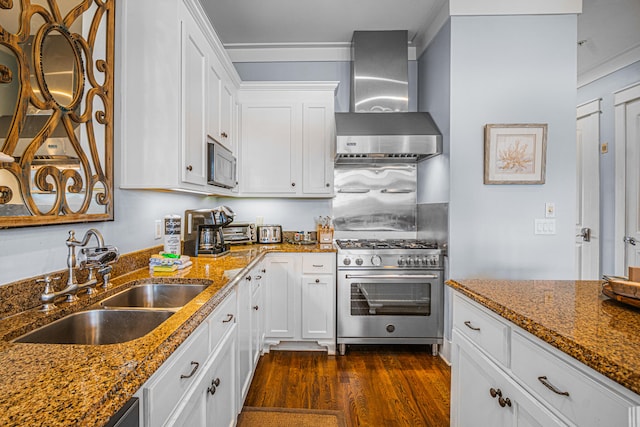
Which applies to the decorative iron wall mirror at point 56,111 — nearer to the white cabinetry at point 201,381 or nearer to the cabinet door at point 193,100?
the cabinet door at point 193,100

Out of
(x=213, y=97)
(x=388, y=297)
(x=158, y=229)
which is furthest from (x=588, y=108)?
(x=158, y=229)

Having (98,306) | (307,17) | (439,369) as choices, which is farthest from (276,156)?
(439,369)

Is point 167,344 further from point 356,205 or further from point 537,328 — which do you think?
point 356,205

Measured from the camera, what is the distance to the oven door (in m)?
2.67

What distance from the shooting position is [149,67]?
166 cm

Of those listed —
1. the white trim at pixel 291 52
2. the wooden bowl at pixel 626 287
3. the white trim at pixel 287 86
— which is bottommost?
the wooden bowl at pixel 626 287

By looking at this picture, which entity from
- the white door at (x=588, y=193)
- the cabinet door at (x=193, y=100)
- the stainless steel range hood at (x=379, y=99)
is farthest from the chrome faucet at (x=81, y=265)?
the white door at (x=588, y=193)

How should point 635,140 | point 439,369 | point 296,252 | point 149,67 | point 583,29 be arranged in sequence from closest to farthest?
point 149,67
point 439,369
point 296,252
point 583,29
point 635,140

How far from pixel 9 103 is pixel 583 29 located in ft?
13.5

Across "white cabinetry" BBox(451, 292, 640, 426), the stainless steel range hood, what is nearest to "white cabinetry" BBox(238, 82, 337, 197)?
the stainless steel range hood

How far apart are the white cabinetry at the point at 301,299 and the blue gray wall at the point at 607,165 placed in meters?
3.12

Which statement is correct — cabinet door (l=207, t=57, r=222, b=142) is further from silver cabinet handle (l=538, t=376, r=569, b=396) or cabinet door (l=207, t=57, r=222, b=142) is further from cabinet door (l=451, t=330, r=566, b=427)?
silver cabinet handle (l=538, t=376, r=569, b=396)

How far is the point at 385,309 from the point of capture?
2.69m

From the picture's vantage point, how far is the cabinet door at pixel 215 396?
102 centimetres
